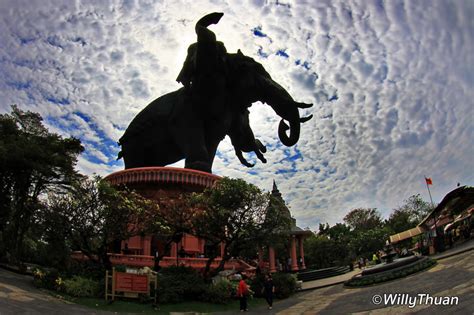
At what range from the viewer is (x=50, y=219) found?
16.5 m

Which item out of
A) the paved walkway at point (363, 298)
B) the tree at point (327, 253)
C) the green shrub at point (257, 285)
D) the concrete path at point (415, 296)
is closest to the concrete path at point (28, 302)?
the paved walkway at point (363, 298)

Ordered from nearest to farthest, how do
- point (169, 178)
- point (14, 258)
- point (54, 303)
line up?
point (54, 303), point (14, 258), point (169, 178)

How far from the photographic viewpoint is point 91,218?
16750mm

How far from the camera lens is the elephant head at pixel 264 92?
22625 mm

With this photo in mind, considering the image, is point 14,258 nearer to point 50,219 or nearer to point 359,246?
point 50,219

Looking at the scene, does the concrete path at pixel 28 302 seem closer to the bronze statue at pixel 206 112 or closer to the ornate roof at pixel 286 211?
the ornate roof at pixel 286 211

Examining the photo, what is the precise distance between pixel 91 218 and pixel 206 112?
10.5 m

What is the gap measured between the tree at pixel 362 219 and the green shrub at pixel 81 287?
55607 millimetres

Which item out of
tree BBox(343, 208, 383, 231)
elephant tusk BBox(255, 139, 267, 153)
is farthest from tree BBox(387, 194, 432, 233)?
elephant tusk BBox(255, 139, 267, 153)

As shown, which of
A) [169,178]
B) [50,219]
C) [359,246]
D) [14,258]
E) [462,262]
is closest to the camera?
[462,262]

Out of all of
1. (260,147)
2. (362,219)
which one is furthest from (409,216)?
(260,147)

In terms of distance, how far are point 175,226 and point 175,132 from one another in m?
8.95

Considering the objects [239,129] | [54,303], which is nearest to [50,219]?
[54,303]

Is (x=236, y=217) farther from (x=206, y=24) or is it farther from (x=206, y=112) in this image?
(x=206, y=24)
